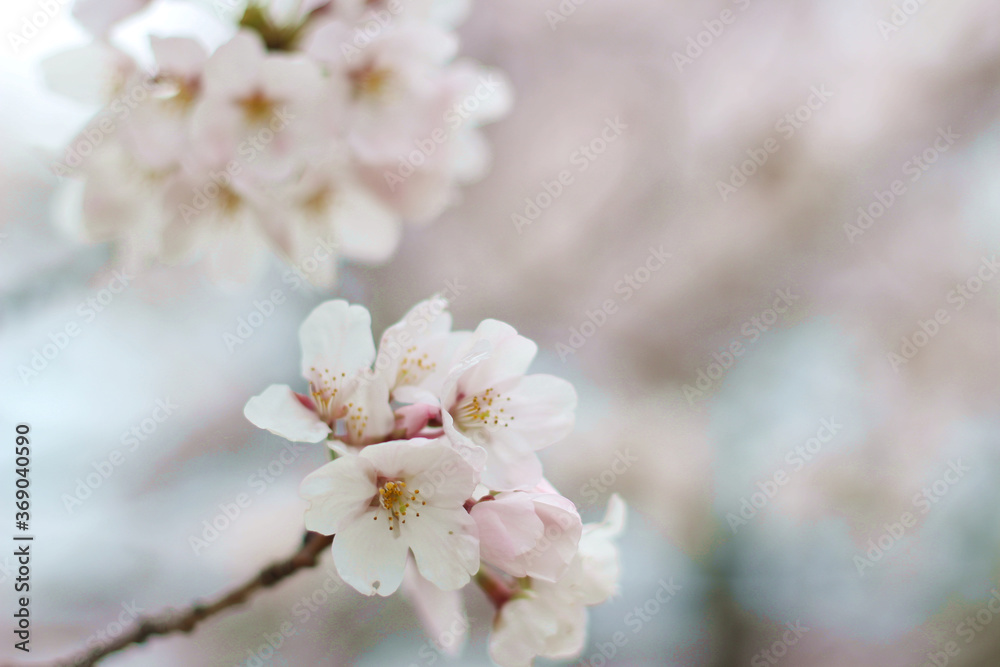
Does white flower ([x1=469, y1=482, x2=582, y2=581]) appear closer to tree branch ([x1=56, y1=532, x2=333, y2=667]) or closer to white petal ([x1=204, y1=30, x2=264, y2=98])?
tree branch ([x1=56, y1=532, x2=333, y2=667])

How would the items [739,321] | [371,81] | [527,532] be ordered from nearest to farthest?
[527,532] → [371,81] → [739,321]

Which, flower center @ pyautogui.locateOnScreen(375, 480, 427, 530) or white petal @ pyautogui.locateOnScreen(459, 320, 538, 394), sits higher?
white petal @ pyautogui.locateOnScreen(459, 320, 538, 394)

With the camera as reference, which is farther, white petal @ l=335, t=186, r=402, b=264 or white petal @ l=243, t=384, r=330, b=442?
white petal @ l=335, t=186, r=402, b=264

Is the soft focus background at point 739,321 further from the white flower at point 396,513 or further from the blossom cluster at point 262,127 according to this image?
the white flower at point 396,513

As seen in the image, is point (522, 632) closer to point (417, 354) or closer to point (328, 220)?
point (417, 354)

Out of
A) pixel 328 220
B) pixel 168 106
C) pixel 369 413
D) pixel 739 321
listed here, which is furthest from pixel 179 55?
pixel 739 321

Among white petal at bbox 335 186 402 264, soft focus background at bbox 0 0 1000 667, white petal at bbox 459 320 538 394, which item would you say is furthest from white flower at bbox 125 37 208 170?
soft focus background at bbox 0 0 1000 667
